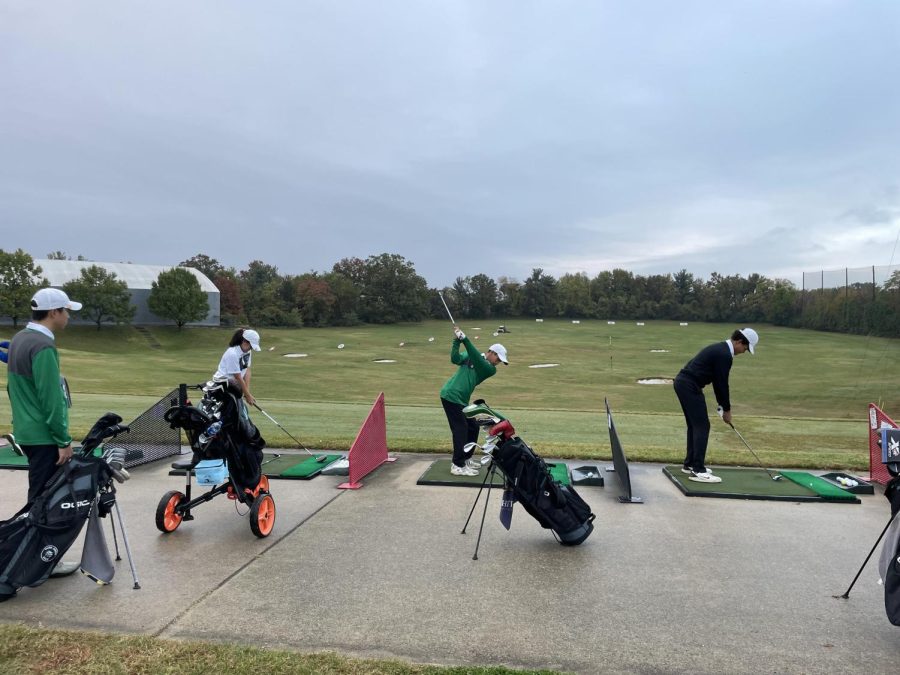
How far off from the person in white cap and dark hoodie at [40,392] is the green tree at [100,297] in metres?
62.5

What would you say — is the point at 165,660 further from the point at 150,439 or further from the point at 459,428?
the point at 150,439

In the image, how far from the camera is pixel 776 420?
15.8 metres

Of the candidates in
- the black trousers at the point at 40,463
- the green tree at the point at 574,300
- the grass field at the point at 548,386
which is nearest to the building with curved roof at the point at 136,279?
the grass field at the point at 548,386

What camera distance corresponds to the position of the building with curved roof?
217 ft

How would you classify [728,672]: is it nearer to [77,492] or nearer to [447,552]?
[447,552]

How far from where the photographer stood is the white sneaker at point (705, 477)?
7.84 metres

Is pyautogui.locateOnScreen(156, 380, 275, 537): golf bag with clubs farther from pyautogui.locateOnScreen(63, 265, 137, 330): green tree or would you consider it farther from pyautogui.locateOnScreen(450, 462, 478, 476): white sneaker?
pyautogui.locateOnScreen(63, 265, 137, 330): green tree

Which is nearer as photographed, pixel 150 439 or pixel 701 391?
pixel 701 391

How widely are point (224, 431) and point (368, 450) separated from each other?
280cm

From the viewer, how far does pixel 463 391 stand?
330 inches

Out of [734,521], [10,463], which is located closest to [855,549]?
[734,521]

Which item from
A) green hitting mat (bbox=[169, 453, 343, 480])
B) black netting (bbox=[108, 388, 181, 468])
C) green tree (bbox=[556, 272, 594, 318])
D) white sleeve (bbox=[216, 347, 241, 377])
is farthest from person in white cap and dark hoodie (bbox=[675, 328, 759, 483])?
green tree (bbox=[556, 272, 594, 318])

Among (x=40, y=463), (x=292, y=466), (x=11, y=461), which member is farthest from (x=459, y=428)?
(x=11, y=461)

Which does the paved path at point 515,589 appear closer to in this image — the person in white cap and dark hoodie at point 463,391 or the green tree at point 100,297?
the person in white cap and dark hoodie at point 463,391
